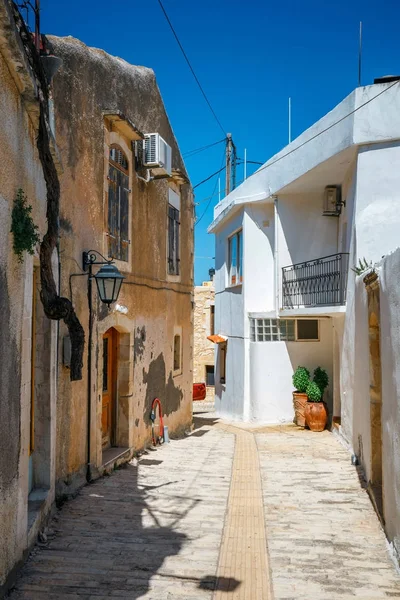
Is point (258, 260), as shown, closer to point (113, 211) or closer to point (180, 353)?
point (180, 353)

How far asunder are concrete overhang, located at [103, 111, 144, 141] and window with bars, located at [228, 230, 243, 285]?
27.2 ft

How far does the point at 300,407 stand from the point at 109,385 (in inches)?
269

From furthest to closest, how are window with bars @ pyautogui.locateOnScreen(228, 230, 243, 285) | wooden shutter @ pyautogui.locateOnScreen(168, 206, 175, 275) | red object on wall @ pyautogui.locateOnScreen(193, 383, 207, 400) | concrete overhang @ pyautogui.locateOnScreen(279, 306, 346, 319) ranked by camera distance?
red object on wall @ pyautogui.locateOnScreen(193, 383, 207, 400), window with bars @ pyautogui.locateOnScreen(228, 230, 243, 285), wooden shutter @ pyautogui.locateOnScreen(168, 206, 175, 275), concrete overhang @ pyautogui.locateOnScreen(279, 306, 346, 319)

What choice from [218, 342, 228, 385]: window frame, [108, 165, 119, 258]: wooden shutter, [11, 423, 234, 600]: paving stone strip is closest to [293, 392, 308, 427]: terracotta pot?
[218, 342, 228, 385]: window frame

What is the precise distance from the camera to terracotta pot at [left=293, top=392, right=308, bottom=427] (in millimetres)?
15734

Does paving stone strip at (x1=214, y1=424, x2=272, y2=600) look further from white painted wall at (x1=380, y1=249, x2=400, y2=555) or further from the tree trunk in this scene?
the tree trunk

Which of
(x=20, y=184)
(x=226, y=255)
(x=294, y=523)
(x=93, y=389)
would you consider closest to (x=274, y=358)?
(x=226, y=255)

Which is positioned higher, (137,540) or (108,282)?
(108,282)

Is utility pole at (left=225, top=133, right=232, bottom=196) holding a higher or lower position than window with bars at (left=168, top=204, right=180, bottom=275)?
higher

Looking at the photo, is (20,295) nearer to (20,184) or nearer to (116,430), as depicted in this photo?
(20,184)

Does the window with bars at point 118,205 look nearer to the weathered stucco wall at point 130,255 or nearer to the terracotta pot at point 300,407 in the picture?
the weathered stucco wall at point 130,255

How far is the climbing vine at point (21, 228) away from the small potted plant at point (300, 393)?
1175cm

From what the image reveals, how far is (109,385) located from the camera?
1069cm

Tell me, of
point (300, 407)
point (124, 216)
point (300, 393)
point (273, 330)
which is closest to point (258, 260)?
point (273, 330)
